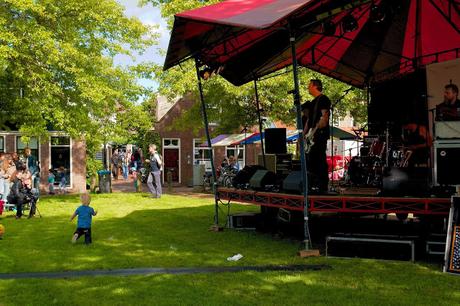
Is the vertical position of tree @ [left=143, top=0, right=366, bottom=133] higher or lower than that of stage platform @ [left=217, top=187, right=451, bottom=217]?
higher

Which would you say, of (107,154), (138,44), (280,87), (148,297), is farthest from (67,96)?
(107,154)

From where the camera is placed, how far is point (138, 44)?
21.1 meters

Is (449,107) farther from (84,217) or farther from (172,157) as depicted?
(172,157)

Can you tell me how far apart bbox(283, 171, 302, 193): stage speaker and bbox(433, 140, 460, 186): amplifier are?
2.18m

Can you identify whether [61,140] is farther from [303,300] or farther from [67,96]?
[303,300]

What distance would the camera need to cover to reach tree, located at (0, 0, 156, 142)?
1616 centimetres

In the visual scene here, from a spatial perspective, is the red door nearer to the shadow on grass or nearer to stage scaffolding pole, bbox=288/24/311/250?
the shadow on grass

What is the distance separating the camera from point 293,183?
9.00m

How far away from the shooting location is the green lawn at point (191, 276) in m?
5.66

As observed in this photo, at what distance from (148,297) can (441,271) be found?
3.96m

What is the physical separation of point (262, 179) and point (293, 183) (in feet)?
4.09

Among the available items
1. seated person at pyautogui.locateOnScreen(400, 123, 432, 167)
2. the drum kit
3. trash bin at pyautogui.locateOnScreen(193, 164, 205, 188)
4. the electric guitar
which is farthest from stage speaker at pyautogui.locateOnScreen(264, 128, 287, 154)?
trash bin at pyautogui.locateOnScreen(193, 164, 205, 188)

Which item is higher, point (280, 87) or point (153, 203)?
point (280, 87)

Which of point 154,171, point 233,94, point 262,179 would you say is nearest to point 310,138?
point 262,179
